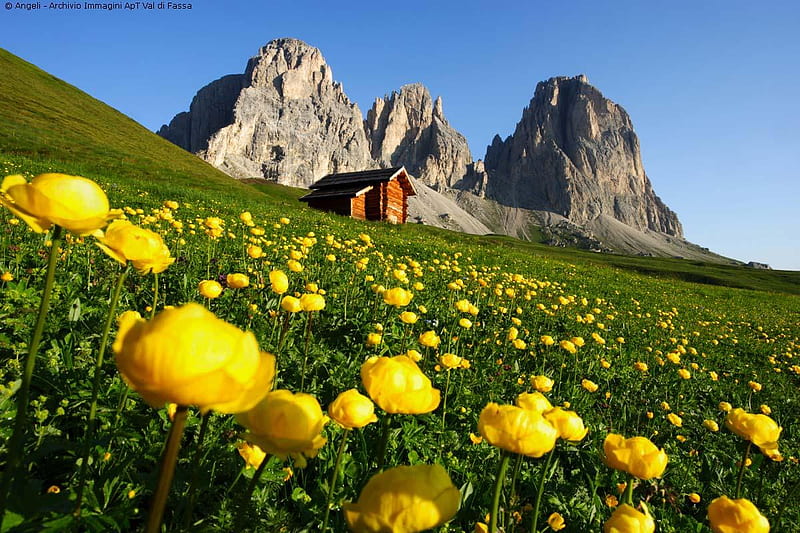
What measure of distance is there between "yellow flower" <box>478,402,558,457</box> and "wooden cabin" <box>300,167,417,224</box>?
27.2m

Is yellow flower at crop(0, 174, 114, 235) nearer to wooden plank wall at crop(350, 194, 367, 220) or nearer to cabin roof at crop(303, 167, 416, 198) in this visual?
wooden plank wall at crop(350, 194, 367, 220)

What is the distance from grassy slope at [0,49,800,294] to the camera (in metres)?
17.6

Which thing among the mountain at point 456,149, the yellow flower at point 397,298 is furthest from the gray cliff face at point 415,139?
the yellow flower at point 397,298

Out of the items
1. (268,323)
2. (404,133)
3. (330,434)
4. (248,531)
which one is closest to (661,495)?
(330,434)

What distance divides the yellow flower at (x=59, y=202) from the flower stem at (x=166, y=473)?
2.28 feet

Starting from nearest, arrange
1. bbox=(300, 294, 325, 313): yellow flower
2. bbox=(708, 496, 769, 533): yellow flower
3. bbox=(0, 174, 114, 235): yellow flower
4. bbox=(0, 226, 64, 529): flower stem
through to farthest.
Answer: bbox=(0, 226, 64, 529): flower stem < bbox=(0, 174, 114, 235): yellow flower < bbox=(708, 496, 769, 533): yellow flower < bbox=(300, 294, 325, 313): yellow flower

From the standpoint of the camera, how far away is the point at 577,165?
516 ft

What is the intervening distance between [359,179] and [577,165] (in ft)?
493

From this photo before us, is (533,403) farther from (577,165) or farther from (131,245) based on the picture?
(577,165)

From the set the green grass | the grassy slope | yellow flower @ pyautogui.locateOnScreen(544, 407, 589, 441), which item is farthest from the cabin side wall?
yellow flower @ pyautogui.locateOnScreen(544, 407, 589, 441)

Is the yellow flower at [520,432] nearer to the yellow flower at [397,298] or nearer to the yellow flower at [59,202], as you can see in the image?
the yellow flower at [59,202]

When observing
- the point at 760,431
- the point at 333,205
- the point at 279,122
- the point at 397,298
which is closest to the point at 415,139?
the point at 279,122

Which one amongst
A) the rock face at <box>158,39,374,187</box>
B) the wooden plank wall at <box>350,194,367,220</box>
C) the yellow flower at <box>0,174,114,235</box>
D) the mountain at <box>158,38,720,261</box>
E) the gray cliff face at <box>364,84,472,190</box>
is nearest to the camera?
the yellow flower at <box>0,174,114,235</box>

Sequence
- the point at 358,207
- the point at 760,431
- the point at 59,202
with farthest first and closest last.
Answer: the point at 358,207 < the point at 760,431 < the point at 59,202
